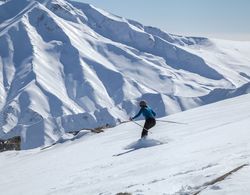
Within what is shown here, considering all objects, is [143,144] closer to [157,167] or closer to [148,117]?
[148,117]

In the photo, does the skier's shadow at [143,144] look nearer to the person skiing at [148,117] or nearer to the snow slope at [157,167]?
the snow slope at [157,167]

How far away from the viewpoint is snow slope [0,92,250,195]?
14.0 m

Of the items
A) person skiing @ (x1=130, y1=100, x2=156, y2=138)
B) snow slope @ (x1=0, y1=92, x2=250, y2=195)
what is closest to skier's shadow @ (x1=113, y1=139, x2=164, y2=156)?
snow slope @ (x1=0, y1=92, x2=250, y2=195)

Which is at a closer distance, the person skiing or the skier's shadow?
the skier's shadow

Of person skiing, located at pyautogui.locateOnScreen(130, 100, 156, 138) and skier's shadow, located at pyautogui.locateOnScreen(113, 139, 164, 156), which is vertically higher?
person skiing, located at pyautogui.locateOnScreen(130, 100, 156, 138)

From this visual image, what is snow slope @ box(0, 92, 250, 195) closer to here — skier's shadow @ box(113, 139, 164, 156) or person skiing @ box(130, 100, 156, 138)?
skier's shadow @ box(113, 139, 164, 156)

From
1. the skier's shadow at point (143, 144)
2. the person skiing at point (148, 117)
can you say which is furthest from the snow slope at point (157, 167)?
the person skiing at point (148, 117)

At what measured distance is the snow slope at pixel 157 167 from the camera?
45.9 feet

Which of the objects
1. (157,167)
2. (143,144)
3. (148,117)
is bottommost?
(143,144)

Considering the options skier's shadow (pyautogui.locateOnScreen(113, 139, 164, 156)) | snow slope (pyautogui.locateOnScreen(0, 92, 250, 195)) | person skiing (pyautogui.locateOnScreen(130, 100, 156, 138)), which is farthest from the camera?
person skiing (pyautogui.locateOnScreen(130, 100, 156, 138))

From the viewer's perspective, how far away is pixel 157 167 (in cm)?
1769

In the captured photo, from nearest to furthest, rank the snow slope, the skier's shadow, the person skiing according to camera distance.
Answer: the snow slope
the skier's shadow
the person skiing

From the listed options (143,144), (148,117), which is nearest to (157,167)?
(143,144)

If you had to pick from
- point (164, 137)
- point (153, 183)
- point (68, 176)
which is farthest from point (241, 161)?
point (164, 137)
